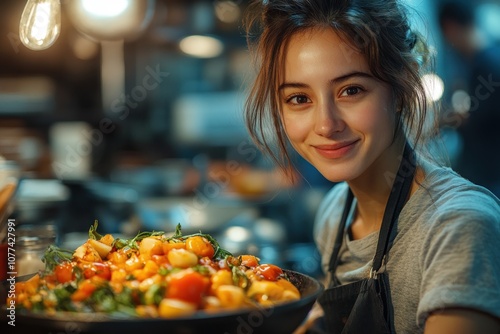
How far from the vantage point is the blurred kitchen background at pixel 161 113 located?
17.0 ft

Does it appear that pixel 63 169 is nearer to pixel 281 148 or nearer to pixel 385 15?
pixel 281 148

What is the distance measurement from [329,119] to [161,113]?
18.0 feet

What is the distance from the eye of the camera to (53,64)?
6578 millimetres

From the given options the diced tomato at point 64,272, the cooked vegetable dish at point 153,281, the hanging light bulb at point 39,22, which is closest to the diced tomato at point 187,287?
the cooked vegetable dish at point 153,281

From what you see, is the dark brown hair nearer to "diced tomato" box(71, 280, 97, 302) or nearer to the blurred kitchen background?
"diced tomato" box(71, 280, 97, 302)

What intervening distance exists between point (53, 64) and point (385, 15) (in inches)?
220

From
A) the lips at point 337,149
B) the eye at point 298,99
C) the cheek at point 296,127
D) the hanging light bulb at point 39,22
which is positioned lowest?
the lips at point 337,149

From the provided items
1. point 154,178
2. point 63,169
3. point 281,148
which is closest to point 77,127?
point 63,169

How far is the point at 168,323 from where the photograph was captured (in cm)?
97

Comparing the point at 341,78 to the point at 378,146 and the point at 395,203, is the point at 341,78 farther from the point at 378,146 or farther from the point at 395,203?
the point at 395,203

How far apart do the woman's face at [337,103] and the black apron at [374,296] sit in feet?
0.35

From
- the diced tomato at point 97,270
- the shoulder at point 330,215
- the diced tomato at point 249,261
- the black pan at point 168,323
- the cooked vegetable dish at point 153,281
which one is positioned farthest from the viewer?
the shoulder at point 330,215

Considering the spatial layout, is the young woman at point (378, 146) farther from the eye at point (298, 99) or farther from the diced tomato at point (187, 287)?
the diced tomato at point (187, 287)

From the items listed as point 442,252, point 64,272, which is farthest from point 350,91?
point 64,272
